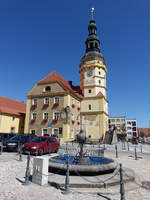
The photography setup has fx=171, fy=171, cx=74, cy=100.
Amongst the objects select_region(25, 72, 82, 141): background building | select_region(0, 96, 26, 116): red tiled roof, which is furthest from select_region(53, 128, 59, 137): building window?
select_region(0, 96, 26, 116): red tiled roof

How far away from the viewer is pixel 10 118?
3597cm

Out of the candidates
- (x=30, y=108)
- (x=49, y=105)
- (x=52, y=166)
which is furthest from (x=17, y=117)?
(x=52, y=166)

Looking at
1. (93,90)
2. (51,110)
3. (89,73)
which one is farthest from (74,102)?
(89,73)

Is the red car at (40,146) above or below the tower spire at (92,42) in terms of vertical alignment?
below

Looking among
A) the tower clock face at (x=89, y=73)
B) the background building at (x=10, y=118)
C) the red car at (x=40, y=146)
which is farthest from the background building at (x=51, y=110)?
the red car at (x=40, y=146)

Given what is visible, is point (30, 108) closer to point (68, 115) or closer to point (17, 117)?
point (17, 117)

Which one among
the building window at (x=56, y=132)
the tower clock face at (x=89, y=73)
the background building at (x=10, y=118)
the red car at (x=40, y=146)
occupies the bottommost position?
the red car at (x=40, y=146)

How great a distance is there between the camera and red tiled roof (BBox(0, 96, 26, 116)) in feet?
118

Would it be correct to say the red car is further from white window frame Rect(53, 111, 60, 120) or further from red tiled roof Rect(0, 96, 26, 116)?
red tiled roof Rect(0, 96, 26, 116)

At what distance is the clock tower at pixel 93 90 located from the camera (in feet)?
131

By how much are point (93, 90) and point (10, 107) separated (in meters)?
20.0

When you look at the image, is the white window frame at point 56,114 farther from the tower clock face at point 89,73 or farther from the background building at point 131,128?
the background building at point 131,128

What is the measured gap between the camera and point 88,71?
43312mm

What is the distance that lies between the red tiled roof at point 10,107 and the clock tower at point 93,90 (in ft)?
50.5
